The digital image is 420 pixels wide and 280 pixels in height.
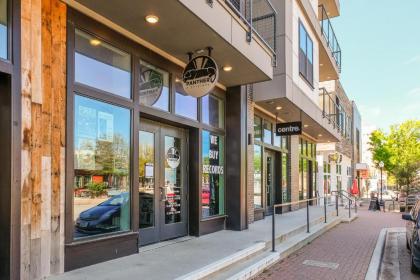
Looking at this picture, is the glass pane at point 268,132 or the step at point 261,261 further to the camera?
the glass pane at point 268,132

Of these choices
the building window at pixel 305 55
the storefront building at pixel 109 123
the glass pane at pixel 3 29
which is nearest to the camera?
the glass pane at pixel 3 29

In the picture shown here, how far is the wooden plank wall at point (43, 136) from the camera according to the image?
15.2 feet

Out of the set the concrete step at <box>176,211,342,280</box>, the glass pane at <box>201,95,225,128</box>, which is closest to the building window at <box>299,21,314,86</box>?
the glass pane at <box>201,95,225,128</box>

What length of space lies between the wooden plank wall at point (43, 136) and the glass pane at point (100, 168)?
0.41 metres

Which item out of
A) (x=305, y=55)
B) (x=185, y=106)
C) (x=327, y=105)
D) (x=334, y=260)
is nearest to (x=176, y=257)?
(x=185, y=106)

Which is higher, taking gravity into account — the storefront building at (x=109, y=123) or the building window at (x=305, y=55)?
the building window at (x=305, y=55)

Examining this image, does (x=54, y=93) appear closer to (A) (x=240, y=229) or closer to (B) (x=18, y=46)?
(B) (x=18, y=46)

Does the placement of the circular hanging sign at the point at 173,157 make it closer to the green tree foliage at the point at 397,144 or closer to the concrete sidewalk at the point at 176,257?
the concrete sidewalk at the point at 176,257

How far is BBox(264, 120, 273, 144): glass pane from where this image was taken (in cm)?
1299

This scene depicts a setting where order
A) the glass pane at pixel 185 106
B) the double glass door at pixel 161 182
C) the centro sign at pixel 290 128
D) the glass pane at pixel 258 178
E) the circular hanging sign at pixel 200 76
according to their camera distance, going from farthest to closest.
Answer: the glass pane at pixel 258 178, the centro sign at pixel 290 128, the glass pane at pixel 185 106, the double glass door at pixel 161 182, the circular hanging sign at pixel 200 76

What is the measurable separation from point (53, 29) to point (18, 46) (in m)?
0.75

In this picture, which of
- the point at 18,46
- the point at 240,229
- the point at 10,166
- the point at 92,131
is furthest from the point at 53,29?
the point at 240,229

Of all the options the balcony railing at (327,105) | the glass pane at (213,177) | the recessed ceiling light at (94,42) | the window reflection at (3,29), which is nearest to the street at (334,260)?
the glass pane at (213,177)

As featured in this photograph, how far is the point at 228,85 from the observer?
9602mm
